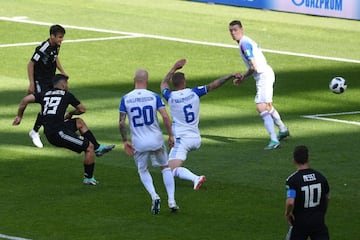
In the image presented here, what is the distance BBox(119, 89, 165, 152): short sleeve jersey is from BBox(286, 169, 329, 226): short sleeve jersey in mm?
3864

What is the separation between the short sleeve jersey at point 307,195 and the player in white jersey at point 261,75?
8.27m

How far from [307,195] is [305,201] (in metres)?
0.09

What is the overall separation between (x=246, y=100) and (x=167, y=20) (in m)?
12.4

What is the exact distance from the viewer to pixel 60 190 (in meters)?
20.0

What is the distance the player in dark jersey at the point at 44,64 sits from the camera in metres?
23.4

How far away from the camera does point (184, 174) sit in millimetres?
19688

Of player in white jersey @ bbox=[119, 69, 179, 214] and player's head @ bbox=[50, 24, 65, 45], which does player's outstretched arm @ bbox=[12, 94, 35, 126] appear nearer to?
player's head @ bbox=[50, 24, 65, 45]

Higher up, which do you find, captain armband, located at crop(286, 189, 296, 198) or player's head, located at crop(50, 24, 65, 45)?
player's head, located at crop(50, 24, 65, 45)

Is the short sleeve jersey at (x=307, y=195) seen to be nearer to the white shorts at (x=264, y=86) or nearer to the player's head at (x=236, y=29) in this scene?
the player's head at (x=236, y=29)

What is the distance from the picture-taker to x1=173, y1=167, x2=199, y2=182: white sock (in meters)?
19.6

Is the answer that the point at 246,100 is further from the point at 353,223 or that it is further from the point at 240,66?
the point at 353,223

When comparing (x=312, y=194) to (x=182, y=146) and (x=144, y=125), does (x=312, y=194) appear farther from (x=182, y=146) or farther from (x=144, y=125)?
(x=182, y=146)

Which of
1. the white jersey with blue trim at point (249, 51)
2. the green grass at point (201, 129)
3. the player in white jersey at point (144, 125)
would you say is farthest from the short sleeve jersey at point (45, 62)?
the player in white jersey at point (144, 125)

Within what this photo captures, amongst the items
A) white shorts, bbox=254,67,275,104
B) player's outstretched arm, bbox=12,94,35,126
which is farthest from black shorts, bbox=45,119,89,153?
white shorts, bbox=254,67,275,104
